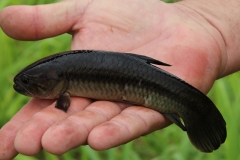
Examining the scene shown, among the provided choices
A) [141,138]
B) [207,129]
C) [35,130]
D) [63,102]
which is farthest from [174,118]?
[141,138]

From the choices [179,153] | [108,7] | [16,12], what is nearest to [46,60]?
[16,12]

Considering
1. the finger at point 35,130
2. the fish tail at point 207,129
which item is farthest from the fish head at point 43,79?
the fish tail at point 207,129

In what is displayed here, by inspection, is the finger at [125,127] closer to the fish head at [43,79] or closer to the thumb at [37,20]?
the fish head at [43,79]

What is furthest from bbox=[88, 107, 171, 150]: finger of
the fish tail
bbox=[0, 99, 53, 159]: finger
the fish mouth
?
the fish mouth

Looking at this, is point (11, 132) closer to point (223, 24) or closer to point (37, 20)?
point (37, 20)

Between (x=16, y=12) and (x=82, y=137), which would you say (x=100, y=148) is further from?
(x=16, y=12)

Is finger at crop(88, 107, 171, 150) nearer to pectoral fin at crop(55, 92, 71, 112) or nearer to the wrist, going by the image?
pectoral fin at crop(55, 92, 71, 112)
